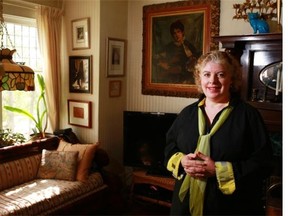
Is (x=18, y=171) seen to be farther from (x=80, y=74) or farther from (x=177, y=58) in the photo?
(x=177, y=58)

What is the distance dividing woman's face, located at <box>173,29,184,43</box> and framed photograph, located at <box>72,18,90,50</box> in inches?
38.3

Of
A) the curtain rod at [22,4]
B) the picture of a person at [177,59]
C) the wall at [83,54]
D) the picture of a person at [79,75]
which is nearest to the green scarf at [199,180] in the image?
the picture of a person at [177,59]

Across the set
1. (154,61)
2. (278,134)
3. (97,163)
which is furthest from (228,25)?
(97,163)

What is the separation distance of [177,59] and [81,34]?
1.14m

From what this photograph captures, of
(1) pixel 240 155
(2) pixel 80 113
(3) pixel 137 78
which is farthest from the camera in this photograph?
(3) pixel 137 78

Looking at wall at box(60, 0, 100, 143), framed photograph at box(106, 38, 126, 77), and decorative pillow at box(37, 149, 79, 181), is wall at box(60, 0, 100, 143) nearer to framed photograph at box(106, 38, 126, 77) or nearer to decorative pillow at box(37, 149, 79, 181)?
framed photograph at box(106, 38, 126, 77)

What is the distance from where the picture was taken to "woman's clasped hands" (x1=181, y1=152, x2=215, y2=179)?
1.47 m

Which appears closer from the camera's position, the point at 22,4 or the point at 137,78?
the point at 22,4

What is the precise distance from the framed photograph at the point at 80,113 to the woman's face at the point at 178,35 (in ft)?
3.95

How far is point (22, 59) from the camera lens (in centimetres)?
337

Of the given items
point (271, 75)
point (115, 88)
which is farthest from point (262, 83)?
point (115, 88)

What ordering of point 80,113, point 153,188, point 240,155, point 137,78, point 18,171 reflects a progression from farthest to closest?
point 137,78, point 80,113, point 153,188, point 18,171, point 240,155

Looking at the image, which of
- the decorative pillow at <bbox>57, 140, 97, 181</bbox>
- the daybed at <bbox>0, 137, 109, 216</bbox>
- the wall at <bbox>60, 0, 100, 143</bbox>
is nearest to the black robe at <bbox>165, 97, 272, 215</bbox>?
the daybed at <bbox>0, 137, 109, 216</bbox>

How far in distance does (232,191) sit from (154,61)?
2307mm
